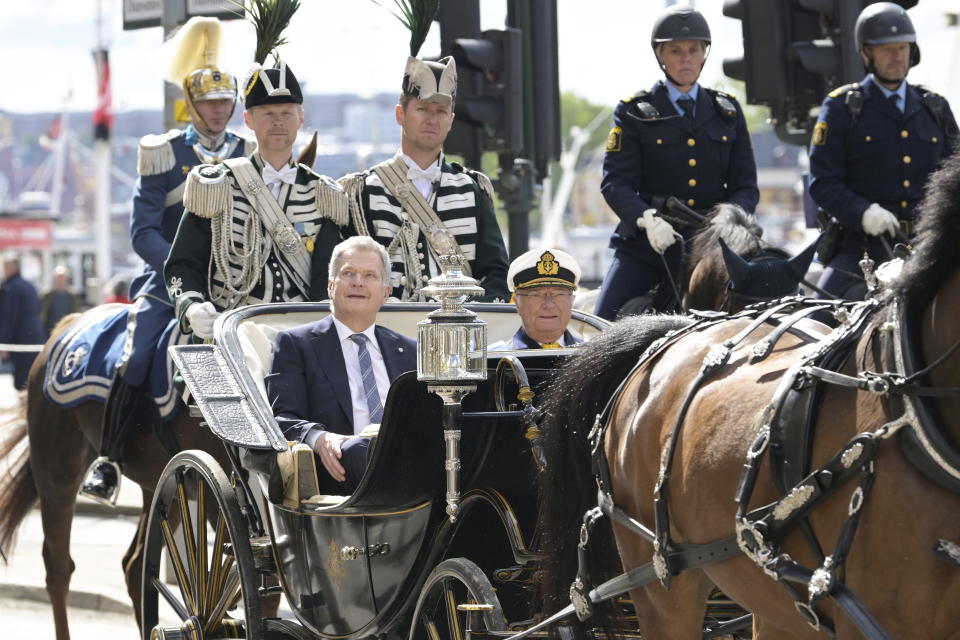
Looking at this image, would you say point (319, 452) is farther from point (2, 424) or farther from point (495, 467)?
point (2, 424)

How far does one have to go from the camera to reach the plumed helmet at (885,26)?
6465 mm

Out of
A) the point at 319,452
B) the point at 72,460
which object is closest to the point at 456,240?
the point at 319,452

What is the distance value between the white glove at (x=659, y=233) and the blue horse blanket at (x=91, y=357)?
215 cm

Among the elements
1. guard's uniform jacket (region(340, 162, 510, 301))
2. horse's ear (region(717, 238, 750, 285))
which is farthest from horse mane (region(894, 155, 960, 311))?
guard's uniform jacket (region(340, 162, 510, 301))

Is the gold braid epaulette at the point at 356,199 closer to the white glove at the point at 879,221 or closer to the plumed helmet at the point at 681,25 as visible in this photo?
the plumed helmet at the point at 681,25

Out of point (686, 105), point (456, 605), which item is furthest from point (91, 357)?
point (456, 605)

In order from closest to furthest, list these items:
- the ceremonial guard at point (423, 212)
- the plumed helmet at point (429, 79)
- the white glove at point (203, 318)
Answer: the plumed helmet at point (429, 79)
the white glove at point (203, 318)
the ceremonial guard at point (423, 212)

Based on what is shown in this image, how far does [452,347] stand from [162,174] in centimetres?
337

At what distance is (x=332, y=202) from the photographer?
6.36m

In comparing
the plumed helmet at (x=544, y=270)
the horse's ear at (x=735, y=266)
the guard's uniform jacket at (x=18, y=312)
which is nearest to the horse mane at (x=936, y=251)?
the horse's ear at (x=735, y=266)

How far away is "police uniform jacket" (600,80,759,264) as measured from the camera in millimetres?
6863

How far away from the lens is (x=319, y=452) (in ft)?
16.9

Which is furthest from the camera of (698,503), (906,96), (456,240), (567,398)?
(906,96)

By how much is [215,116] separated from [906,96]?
3190 mm
